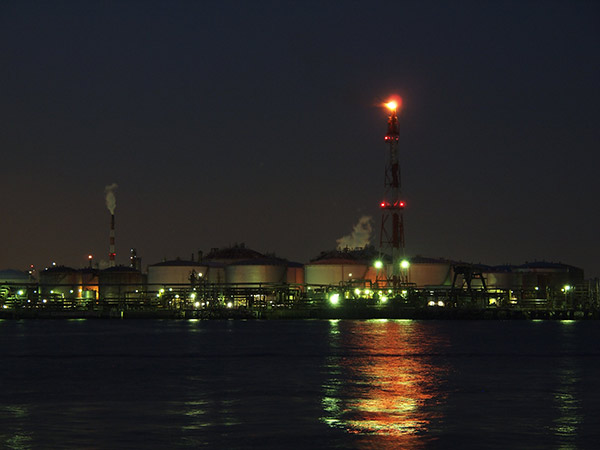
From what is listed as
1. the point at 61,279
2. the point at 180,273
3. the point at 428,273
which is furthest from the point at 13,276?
the point at 428,273

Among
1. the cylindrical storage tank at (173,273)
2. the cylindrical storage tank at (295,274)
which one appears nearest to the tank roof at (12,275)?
the cylindrical storage tank at (173,273)

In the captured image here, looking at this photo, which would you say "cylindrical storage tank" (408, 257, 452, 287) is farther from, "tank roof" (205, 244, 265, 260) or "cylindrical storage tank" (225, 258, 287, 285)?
"tank roof" (205, 244, 265, 260)

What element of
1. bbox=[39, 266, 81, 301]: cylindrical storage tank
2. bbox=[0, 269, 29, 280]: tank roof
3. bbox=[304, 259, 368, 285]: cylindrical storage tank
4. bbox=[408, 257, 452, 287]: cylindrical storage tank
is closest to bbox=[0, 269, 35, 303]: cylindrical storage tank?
bbox=[0, 269, 29, 280]: tank roof

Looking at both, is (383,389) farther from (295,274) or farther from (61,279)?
(61,279)

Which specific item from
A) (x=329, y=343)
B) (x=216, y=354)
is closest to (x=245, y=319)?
(x=329, y=343)

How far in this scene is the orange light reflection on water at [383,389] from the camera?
2139 cm

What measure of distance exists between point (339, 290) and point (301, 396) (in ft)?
271

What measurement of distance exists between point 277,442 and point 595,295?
95.1 meters

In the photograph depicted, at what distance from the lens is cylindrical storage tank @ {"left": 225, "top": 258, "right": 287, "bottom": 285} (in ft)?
394

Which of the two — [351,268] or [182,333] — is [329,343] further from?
[351,268]

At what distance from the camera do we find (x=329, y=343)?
52438mm

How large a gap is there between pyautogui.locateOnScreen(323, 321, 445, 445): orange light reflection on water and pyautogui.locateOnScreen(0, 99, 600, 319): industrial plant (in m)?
51.7

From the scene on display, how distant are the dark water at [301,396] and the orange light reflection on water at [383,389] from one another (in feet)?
0.15

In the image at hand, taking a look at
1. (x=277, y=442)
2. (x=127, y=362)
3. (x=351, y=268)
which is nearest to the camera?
(x=277, y=442)
